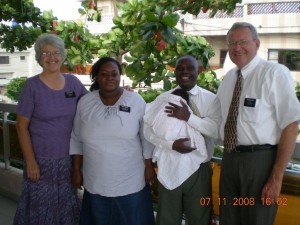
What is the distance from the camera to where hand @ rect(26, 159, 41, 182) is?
2.21m

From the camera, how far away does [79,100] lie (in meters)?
2.21

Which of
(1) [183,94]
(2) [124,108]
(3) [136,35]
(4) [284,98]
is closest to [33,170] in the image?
(2) [124,108]

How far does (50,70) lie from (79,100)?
0.83 ft

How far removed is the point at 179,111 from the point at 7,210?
223cm

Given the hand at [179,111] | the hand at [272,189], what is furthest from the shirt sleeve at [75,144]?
the hand at [272,189]

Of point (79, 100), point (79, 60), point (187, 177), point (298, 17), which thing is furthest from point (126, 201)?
point (298, 17)

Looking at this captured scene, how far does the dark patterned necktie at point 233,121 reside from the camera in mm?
1754

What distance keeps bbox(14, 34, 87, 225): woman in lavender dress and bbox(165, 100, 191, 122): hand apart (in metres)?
0.67

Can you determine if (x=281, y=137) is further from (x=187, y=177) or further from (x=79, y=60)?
(x=79, y=60)

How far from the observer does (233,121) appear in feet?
5.77

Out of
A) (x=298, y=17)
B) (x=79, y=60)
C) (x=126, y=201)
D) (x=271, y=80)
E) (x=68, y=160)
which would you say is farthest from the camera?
(x=298, y=17)

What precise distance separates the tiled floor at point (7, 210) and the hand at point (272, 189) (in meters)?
2.29

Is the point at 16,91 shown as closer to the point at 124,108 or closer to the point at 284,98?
the point at 124,108
